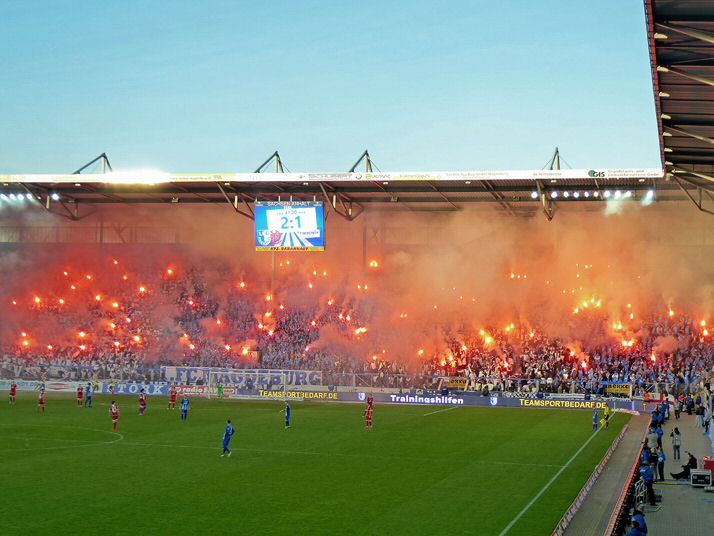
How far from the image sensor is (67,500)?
68.9 feet

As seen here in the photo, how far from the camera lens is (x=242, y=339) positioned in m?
66.9

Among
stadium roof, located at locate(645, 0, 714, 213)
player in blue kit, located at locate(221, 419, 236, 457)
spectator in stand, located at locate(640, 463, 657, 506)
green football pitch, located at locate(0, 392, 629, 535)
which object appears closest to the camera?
green football pitch, located at locate(0, 392, 629, 535)

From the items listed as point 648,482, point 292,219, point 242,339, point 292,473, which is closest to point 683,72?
point 648,482

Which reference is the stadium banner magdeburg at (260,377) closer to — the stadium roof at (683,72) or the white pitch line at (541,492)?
the white pitch line at (541,492)

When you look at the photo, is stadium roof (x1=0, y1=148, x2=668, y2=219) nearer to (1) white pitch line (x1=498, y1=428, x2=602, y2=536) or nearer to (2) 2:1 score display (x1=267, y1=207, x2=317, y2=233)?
(2) 2:1 score display (x1=267, y1=207, x2=317, y2=233)

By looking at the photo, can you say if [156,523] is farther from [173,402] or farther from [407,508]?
[173,402]

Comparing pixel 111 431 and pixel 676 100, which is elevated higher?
pixel 676 100

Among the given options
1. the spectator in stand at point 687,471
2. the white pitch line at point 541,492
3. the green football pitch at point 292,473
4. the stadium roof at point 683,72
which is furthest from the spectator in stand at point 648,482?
the stadium roof at point 683,72

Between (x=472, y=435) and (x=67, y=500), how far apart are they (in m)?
19.2

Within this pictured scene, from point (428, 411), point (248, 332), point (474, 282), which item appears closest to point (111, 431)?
point (428, 411)

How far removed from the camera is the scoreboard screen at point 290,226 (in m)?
52.9

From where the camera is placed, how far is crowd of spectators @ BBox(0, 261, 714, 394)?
Result: 57469 mm

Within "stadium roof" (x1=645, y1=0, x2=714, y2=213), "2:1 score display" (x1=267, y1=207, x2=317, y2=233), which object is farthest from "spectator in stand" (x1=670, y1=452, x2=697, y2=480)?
"2:1 score display" (x1=267, y1=207, x2=317, y2=233)

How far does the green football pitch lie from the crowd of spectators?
1393 cm
